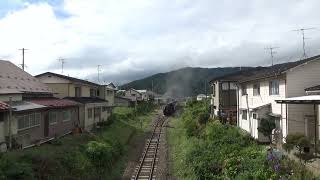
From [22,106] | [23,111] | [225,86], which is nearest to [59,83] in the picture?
[225,86]

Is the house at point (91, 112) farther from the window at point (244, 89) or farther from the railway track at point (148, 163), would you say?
the window at point (244, 89)

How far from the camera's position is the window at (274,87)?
26953 millimetres

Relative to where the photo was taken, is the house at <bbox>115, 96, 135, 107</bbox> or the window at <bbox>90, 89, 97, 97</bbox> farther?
the house at <bbox>115, 96, 135, 107</bbox>

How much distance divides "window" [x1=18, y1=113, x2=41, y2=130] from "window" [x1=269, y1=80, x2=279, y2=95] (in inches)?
623

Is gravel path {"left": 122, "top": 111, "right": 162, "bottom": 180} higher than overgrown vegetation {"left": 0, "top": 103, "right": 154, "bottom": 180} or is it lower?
lower

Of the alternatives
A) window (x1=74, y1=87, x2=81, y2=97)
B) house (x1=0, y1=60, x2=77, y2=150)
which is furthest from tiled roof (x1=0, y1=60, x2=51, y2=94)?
window (x1=74, y1=87, x2=81, y2=97)

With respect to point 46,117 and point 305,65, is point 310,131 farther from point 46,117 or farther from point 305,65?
point 46,117

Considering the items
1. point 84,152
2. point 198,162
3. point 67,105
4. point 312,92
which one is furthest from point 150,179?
point 67,105

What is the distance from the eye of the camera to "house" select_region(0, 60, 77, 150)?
23125 millimetres

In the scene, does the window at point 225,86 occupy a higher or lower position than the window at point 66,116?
higher

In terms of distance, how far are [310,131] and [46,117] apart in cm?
1791

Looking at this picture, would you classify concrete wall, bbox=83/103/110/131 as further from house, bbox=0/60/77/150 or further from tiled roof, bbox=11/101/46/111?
tiled roof, bbox=11/101/46/111

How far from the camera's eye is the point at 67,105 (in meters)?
35.4

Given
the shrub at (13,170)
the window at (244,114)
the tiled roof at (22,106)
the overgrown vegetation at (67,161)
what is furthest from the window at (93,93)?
the shrub at (13,170)
